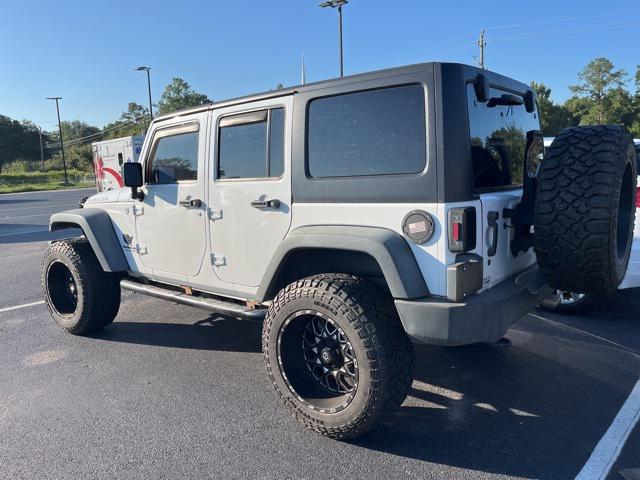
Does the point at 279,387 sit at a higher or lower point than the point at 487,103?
lower

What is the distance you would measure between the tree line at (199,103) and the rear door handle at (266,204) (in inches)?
1654

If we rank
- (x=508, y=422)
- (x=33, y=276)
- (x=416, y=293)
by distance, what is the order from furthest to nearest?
(x=33, y=276)
(x=508, y=422)
(x=416, y=293)

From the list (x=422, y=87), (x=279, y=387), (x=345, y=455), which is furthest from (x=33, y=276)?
(x=422, y=87)

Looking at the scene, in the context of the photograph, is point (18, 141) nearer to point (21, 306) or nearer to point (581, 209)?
point (21, 306)

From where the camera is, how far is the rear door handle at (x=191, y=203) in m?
3.71

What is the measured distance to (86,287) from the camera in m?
4.50

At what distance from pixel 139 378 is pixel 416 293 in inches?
93.5

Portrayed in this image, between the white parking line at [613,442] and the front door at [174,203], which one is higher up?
the front door at [174,203]

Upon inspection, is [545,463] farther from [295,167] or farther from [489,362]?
[295,167]

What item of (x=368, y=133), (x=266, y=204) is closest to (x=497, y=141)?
(x=368, y=133)

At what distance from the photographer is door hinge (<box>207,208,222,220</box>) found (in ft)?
11.8

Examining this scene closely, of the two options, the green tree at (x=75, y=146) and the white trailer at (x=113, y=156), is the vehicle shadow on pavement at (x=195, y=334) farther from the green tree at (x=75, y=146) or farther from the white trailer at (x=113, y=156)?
the green tree at (x=75, y=146)

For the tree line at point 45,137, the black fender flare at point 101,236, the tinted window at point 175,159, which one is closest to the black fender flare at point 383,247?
the tinted window at point 175,159

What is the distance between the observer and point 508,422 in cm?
306
